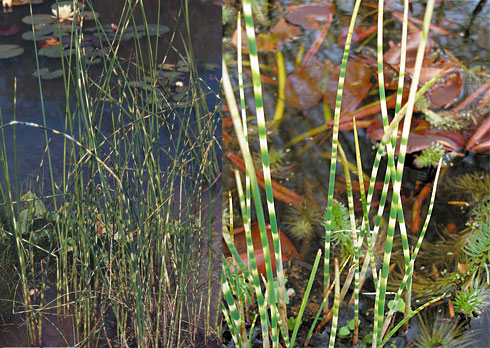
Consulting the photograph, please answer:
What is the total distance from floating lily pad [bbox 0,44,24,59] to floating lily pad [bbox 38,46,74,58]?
0.04 meters

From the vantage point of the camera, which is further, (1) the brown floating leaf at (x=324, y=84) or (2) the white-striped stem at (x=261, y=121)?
(1) the brown floating leaf at (x=324, y=84)

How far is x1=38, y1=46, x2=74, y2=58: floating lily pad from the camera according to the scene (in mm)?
907

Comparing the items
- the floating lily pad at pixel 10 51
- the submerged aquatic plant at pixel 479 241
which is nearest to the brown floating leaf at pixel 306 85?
the submerged aquatic plant at pixel 479 241

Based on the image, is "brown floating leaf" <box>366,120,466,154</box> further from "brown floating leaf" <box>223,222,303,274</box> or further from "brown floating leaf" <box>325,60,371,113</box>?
"brown floating leaf" <box>223,222,303,274</box>

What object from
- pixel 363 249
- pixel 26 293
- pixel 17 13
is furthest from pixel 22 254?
pixel 363 249

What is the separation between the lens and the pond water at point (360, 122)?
3.03 feet

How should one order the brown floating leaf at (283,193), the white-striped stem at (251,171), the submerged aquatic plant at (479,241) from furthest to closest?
1. the brown floating leaf at (283,193)
2. the submerged aquatic plant at (479,241)
3. the white-striped stem at (251,171)

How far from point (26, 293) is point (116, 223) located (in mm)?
246

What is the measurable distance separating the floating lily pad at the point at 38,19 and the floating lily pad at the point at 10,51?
0.17 ft

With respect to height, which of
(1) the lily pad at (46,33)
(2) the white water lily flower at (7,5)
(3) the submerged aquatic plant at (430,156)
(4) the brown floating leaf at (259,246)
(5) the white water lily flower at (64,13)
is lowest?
(4) the brown floating leaf at (259,246)

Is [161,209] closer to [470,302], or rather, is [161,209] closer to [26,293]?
[26,293]

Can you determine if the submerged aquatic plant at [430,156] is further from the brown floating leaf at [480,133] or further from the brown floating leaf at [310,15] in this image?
→ the brown floating leaf at [310,15]

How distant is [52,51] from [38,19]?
6cm

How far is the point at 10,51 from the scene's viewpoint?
92 cm
